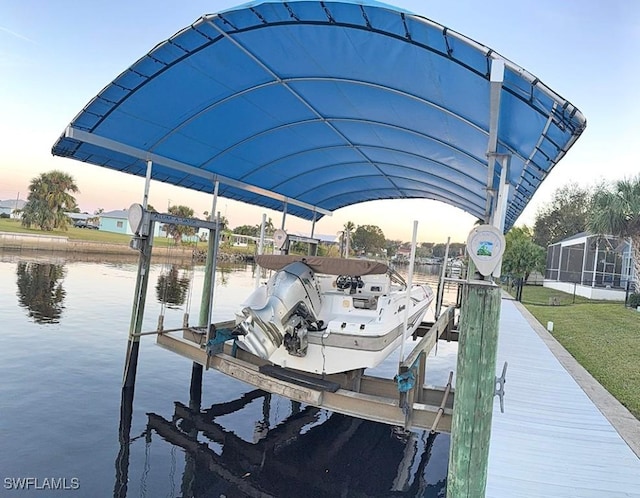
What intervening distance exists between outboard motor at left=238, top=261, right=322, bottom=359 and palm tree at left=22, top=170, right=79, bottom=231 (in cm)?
4871

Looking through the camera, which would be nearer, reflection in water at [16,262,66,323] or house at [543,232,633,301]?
reflection in water at [16,262,66,323]

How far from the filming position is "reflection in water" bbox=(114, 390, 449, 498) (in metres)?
5.26

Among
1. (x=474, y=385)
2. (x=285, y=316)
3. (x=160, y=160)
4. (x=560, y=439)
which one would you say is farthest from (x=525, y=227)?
(x=474, y=385)

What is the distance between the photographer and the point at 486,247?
3.88 meters

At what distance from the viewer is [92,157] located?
7.77 metres

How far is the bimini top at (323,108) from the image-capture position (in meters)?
4.49

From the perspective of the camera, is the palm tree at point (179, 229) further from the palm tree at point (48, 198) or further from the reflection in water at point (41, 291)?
the reflection in water at point (41, 291)

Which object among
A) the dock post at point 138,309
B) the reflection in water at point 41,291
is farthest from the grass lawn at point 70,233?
the dock post at point 138,309

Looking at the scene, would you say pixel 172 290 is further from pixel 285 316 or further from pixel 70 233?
pixel 70 233

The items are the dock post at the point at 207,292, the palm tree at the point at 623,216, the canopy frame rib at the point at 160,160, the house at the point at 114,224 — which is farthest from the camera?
the house at the point at 114,224

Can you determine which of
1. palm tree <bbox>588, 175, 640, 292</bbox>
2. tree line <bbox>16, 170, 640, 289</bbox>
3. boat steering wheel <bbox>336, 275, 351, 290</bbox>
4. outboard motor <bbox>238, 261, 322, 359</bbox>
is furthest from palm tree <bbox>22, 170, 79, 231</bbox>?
outboard motor <bbox>238, 261, 322, 359</bbox>

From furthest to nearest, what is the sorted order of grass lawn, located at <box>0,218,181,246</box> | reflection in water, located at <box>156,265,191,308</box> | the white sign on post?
grass lawn, located at <box>0,218,181,246</box> → reflection in water, located at <box>156,265,191,308</box> → the white sign on post

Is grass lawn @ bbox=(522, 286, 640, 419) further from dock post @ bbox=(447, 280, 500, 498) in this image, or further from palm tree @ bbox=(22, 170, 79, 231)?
palm tree @ bbox=(22, 170, 79, 231)

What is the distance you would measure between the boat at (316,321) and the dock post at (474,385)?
1.21m
